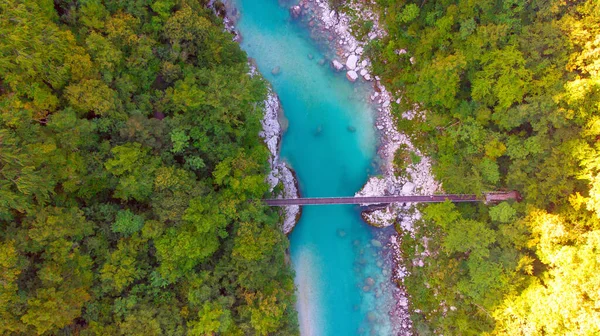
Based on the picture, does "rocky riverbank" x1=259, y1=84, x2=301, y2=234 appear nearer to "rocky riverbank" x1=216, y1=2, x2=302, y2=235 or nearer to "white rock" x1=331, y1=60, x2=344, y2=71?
"rocky riverbank" x1=216, y1=2, x2=302, y2=235

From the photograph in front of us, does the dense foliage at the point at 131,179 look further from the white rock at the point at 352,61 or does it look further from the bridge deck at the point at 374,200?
the white rock at the point at 352,61

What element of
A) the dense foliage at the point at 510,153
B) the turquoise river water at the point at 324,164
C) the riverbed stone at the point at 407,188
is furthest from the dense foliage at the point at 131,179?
the dense foliage at the point at 510,153

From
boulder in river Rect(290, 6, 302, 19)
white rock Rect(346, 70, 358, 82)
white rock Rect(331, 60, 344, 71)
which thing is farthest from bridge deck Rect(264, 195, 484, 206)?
boulder in river Rect(290, 6, 302, 19)

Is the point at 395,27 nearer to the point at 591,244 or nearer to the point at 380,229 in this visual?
the point at 380,229

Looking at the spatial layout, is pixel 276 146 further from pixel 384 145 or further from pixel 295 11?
pixel 295 11

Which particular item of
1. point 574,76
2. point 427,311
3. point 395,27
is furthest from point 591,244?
point 395,27

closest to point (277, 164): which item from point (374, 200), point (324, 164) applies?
point (324, 164)
